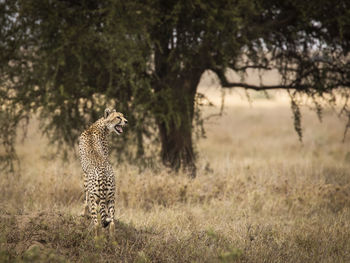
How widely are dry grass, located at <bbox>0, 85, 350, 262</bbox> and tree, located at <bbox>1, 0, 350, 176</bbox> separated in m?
1.35

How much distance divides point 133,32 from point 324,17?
3723mm

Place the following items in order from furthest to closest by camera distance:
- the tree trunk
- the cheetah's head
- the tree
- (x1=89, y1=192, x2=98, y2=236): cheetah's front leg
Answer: the tree trunk
the tree
the cheetah's head
(x1=89, y1=192, x2=98, y2=236): cheetah's front leg

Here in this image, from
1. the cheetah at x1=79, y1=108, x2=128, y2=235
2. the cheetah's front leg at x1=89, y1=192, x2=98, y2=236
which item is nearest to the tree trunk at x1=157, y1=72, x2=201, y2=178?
the cheetah at x1=79, y1=108, x2=128, y2=235

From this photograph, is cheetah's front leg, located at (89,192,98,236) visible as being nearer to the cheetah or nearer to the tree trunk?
the cheetah

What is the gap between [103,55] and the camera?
7922 mm

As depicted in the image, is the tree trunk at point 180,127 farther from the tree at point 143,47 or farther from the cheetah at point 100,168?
the cheetah at point 100,168

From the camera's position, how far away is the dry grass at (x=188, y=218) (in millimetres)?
4484

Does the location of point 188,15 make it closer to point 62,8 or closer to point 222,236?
point 62,8

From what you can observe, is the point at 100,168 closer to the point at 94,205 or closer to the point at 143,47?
the point at 94,205

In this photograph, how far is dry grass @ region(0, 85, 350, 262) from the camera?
448cm

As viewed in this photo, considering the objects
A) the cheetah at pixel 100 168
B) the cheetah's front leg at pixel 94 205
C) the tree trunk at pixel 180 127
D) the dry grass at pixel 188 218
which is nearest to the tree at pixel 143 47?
the tree trunk at pixel 180 127

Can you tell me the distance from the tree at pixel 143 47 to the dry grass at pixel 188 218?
135cm

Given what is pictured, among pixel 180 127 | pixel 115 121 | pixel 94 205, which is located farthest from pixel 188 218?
pixel 180 127

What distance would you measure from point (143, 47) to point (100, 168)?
375 cm
